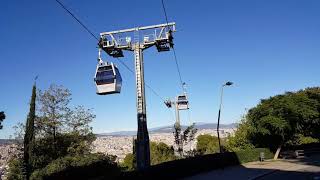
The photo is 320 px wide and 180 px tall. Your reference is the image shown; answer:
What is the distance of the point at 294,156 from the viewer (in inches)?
1889

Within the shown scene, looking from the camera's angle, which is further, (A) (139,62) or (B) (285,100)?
(B) (285,100)

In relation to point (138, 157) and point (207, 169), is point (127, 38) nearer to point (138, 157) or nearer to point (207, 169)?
point (138, 157)

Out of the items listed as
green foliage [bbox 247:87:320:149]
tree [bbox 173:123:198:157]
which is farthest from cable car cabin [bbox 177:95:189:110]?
green foliage [bbox 247:87:320:149]

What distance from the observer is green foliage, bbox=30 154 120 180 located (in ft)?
128

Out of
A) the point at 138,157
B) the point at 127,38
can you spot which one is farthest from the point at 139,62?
the point at 138,157

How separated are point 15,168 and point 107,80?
28.4 m

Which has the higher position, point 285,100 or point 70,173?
point 285,100

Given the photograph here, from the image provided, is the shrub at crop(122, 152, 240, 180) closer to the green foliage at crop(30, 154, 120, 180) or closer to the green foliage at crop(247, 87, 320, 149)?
the green foliage at crop(30, 154, 120, 180)

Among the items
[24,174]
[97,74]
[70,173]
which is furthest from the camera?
[24,174]

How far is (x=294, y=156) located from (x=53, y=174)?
25883 mm

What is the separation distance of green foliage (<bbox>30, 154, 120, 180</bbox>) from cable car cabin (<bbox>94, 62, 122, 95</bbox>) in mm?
14701

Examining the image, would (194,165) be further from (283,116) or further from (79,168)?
(283,116)

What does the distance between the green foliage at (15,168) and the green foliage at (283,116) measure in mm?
26140

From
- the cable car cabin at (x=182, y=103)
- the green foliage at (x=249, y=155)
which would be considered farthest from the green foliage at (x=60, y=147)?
the green foliage at (x=249, y=155)
